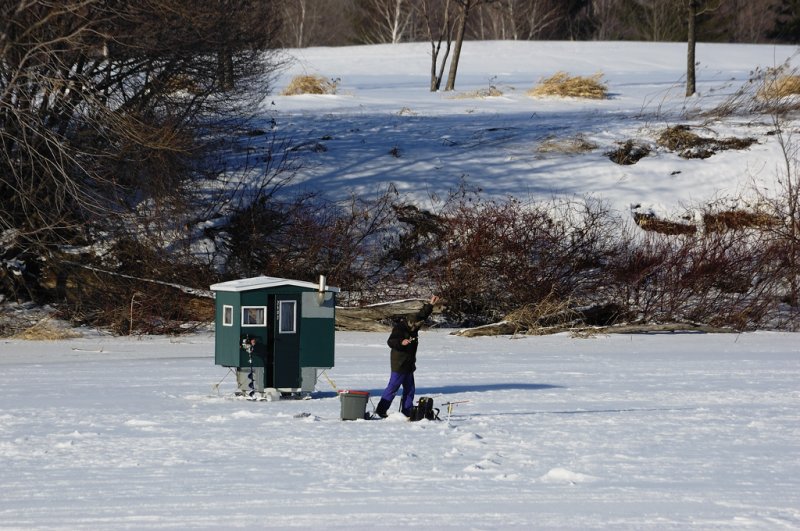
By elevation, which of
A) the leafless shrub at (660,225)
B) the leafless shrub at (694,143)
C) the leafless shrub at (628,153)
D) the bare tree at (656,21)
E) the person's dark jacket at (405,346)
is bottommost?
the person's dark jacket at (405,346)

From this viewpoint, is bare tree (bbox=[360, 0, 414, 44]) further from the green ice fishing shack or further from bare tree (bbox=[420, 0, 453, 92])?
the green ice fishing shack

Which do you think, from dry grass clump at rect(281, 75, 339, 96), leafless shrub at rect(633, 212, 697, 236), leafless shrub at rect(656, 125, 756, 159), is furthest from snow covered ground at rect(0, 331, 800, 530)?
dry grass clump at rect(281, 75, 339, 96)

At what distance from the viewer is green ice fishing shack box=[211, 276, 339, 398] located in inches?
598

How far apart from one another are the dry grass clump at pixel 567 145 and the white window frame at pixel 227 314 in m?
21.4

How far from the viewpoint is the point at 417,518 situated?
8789 millimetres

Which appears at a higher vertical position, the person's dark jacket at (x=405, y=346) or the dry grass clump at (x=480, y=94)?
the dry grass clump at (x=480, y=94)

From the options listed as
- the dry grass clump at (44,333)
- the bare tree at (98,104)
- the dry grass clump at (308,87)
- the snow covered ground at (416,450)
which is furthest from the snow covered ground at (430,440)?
the dry grass clump at (308,87)

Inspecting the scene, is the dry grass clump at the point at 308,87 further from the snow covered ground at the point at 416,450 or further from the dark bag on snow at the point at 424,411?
the dark bag on snow at the point at 424,411

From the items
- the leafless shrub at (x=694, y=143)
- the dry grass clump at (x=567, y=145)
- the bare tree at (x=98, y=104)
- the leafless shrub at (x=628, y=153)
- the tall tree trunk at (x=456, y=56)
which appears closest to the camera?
the bare tree at (x=98, y=104)

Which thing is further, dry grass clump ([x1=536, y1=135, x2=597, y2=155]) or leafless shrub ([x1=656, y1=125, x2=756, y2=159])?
dry grass clump ([x1=536, y1=135, x2=597, y2=155])

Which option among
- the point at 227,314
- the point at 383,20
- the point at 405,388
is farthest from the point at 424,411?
the point at 383,20

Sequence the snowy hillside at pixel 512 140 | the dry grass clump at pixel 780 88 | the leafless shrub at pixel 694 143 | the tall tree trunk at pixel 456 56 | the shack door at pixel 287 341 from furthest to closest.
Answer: the tall tree trunk at pixel 456 56
the dry grass clump at pixel 780 88
the leafless shrub at pixel 694 143
the snowy hillside at pixel 512 140
the shack door at pixel 287 341

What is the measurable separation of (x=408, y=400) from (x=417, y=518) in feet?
16.2

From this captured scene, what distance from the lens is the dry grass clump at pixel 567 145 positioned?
3541cm
